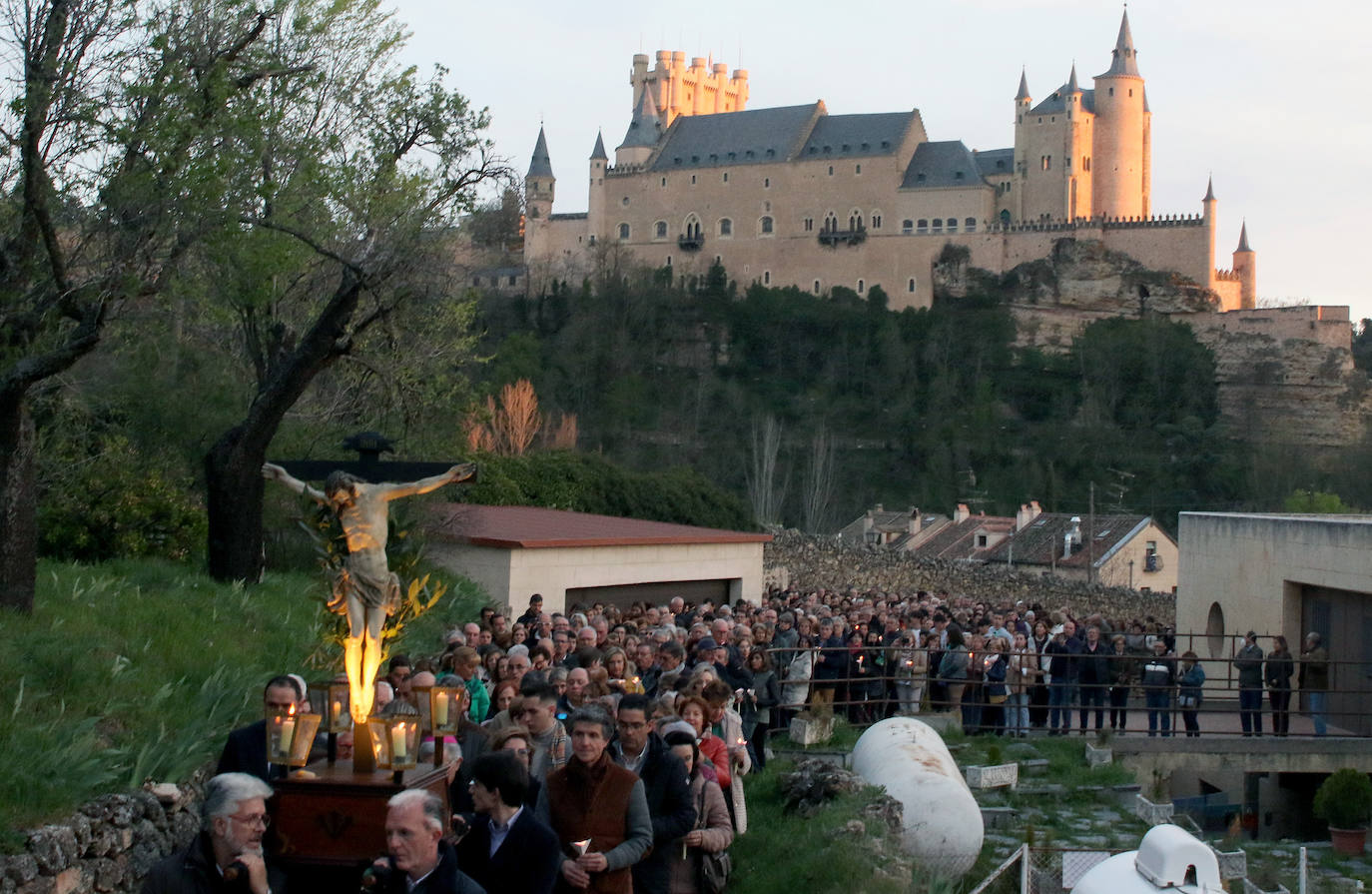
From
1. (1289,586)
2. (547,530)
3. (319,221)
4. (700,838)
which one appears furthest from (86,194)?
(1289,586)

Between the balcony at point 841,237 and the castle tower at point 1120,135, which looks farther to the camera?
the balcony at point 841,237

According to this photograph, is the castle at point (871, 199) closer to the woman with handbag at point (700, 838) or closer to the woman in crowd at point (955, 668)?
the woman in crowd at point (955, 668)

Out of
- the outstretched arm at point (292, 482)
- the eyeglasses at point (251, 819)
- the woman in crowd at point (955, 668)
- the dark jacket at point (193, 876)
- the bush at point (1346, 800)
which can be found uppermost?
the outstretched arm at point (292, 482)

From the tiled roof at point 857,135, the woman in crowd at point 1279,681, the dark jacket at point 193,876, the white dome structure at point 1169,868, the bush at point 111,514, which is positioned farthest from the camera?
the tiled roof at point 857,135

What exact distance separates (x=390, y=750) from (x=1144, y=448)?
7119 cm

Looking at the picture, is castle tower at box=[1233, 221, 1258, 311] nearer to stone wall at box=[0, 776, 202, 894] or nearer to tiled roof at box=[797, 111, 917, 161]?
tiled roof at box=[797, 111, 917, 161]

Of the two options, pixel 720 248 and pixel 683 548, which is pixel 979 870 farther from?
pixel 720 248

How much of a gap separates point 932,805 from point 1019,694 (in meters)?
4.40

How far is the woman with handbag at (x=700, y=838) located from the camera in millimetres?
6137

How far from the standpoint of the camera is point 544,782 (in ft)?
19.0

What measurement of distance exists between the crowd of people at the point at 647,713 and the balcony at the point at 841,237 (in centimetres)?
6831

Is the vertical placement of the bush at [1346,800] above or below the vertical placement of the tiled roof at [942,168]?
below

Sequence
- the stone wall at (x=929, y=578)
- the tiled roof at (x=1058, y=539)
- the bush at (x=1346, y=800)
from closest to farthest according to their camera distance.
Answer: the bush at (x=1346, y=800) → the stone wall at (x=929, y=578) → the tiled roof at (x=1058, y=539)

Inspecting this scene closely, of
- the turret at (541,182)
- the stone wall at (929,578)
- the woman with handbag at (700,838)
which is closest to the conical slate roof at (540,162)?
the turret at (541,182)
